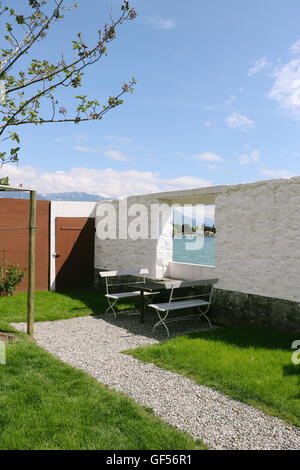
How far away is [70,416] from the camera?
11.1ft

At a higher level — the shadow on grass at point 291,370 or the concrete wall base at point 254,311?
the concrete wall base at point 254,311

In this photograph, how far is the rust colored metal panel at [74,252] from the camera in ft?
36.1

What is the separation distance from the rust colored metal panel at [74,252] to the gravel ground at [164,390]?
4027 millimetres

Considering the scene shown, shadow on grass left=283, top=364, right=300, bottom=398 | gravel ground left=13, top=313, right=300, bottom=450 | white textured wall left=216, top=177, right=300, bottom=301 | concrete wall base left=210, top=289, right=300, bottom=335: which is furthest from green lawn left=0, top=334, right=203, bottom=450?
white textured wall left=216, top=177, right=300, bottom=301

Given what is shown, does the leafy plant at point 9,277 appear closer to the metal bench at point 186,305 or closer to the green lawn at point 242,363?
the metal bench at point 186,305

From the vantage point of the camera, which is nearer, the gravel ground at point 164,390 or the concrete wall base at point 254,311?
the gravel ground at point 164,390

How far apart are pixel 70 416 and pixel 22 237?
24.9 feet

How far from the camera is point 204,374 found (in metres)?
4.64

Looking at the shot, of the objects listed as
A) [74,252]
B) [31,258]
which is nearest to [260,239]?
[31,258]

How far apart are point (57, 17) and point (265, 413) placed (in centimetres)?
481

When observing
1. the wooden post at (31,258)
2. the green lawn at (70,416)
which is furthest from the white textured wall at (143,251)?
the green lawn at (70,416)

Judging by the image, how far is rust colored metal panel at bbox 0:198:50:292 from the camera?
393 inches

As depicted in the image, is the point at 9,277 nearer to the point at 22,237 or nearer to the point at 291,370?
the point at 22,237

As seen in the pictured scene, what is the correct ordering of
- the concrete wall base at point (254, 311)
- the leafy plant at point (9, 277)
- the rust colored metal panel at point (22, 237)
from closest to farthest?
the concrete wall base at point (254, 311) < the leafy plant at point (9, 277) < the rust colored metal panel at point (22, 237)
